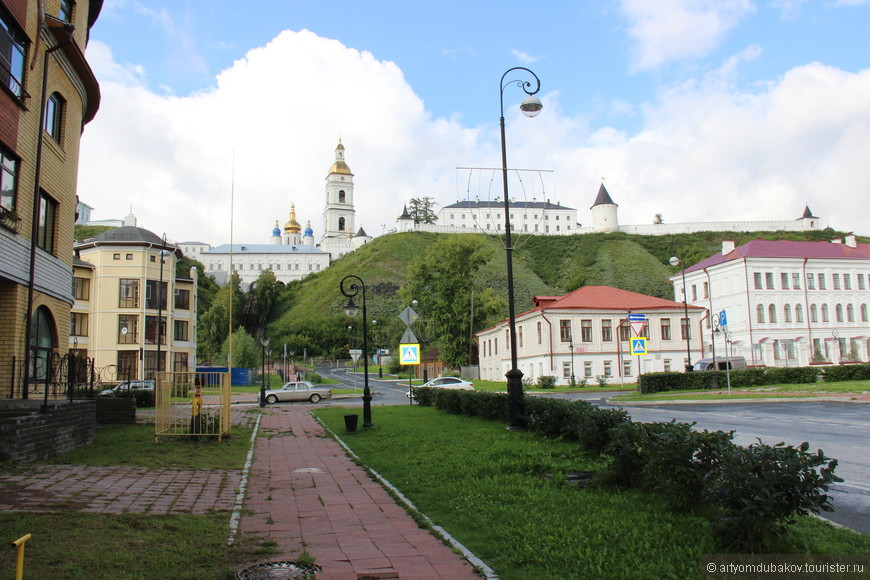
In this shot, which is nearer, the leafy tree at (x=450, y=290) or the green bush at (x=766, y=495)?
the green bush at (x=766, y=495)

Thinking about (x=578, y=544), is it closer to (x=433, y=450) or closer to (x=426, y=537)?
(x=426, y=537)

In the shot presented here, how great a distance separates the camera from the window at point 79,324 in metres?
46.1

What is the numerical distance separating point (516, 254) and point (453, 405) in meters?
102

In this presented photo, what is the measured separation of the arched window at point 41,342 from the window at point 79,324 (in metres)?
34.0

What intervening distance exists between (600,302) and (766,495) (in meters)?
45.9

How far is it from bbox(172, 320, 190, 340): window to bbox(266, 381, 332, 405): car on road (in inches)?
707

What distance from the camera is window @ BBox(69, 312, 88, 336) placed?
46125 millimetres

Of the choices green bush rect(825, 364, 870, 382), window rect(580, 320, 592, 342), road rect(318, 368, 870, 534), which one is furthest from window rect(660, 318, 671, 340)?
road rect(318, 368, 870, 534)

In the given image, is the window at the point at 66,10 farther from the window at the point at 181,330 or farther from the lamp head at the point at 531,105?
the window at the point at 181,330

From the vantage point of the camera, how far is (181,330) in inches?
2051

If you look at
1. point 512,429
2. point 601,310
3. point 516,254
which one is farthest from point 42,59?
point 516,254

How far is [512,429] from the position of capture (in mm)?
13484

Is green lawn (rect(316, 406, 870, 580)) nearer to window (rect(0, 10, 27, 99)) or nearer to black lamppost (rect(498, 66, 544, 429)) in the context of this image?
black lamppost (rect(498, 66, 544, 429))

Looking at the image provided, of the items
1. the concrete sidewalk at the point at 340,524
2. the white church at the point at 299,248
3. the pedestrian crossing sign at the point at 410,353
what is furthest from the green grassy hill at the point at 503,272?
the concrete sidewalk at the point at 340,524
